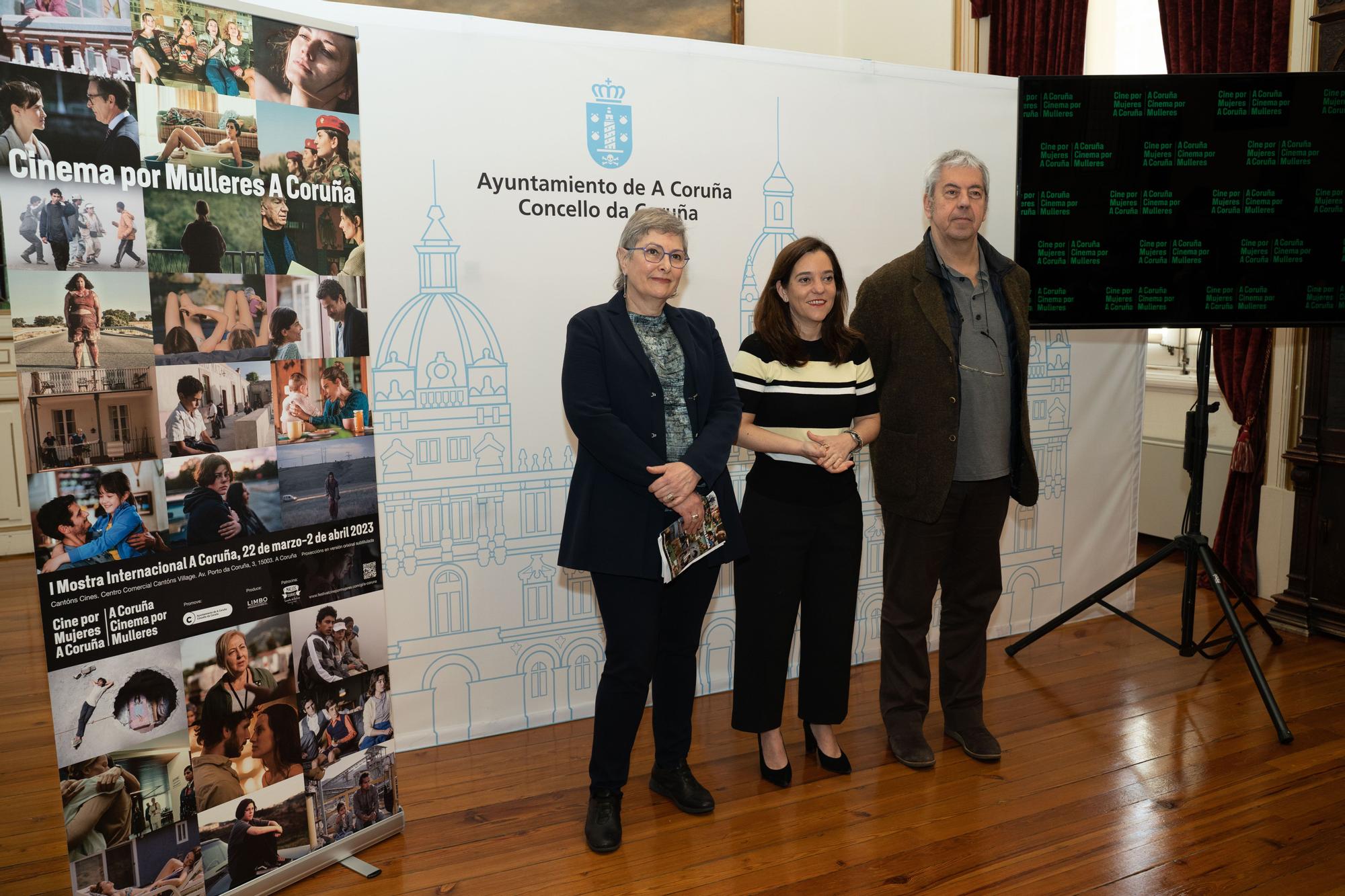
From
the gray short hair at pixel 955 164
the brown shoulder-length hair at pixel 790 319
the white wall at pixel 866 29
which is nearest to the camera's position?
the brown shoulder-length hair at pixel 790 319

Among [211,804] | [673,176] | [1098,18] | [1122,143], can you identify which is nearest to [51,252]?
[211,804]

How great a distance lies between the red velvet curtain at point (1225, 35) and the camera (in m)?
4.12

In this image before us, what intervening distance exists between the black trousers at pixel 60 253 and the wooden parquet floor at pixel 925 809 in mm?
1484

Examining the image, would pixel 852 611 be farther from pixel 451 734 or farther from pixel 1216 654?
pixel 1216 654

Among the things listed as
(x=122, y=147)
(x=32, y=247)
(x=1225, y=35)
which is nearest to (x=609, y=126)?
(x=122, y=147)

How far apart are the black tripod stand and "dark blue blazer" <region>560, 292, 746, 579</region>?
6.32 ft

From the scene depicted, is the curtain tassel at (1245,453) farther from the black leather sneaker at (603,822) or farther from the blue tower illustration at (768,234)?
the black leather sneaker at (603,822)

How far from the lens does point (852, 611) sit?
2824mm

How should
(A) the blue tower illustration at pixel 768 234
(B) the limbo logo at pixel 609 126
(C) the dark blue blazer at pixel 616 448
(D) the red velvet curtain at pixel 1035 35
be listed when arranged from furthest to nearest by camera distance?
(D) the red velvet curtain at pixel 1035 35 → (A) the blue tower illustration at pixel 768 234 → (B) the limbo logo at pixel 609 126 → (C) the dark blue blazer at pixel 616 448

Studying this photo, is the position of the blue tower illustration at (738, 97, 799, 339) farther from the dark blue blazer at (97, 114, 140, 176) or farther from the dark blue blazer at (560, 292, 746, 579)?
the dark blue blazer at (97, 114, 140, 176)

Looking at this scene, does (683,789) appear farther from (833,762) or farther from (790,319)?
(790,319)

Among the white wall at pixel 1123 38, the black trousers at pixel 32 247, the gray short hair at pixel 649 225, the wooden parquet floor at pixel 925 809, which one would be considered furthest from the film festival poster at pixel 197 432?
the white wall at pixel 1123 38

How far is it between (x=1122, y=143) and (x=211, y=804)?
10.6 feet

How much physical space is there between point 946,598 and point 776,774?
0.76 meters
